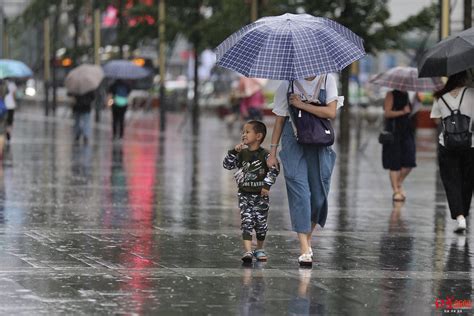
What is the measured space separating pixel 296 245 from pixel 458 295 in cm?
292

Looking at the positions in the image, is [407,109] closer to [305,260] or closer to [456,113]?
[456,113]

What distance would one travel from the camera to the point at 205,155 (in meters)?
27.0

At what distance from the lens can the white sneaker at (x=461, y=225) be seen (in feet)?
43.9

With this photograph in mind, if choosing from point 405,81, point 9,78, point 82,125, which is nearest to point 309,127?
point 405,81

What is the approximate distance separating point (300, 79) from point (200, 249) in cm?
175

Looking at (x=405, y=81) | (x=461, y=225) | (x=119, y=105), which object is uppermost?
(x=405, y=81)

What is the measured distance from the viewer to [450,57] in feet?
41.8

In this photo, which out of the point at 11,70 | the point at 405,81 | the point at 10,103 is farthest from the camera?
the point at 11,70

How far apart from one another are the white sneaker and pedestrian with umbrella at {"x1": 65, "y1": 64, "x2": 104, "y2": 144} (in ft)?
60.4

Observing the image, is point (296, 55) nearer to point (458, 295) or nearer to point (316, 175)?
point (316, 175)

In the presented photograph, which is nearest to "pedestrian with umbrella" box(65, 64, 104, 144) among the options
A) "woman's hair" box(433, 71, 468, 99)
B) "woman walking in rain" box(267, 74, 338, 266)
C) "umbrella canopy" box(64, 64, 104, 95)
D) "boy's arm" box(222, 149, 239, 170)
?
"umbrella canopy" box(64, 64, 104, 95)

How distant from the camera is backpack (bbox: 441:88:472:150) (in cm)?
1322

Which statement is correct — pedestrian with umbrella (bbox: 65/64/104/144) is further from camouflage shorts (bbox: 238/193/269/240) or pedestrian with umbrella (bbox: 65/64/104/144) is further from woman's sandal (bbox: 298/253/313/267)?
woman's sandal (bbox: 298/253/313/267)

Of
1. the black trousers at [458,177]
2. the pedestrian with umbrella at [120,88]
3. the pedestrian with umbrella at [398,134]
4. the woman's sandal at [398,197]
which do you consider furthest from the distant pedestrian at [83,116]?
the black trousers at [458,177]
